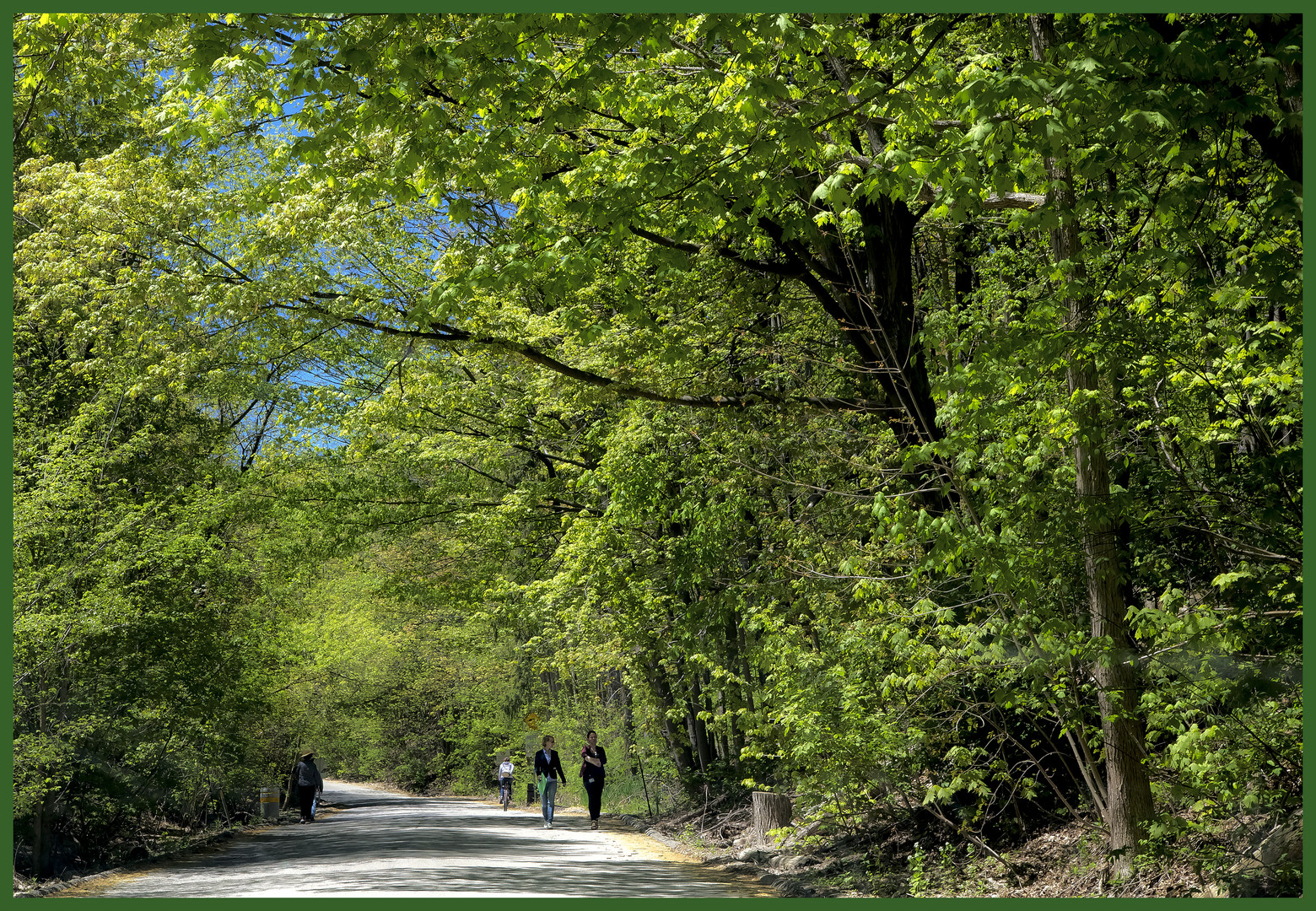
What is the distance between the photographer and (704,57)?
9.55 meters

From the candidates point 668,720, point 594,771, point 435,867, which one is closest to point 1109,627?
point 435,867

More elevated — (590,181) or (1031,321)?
(590,181)

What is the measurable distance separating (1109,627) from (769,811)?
631 cm

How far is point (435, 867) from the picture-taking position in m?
12.2

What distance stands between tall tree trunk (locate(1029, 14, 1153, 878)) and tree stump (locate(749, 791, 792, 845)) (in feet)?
17.7

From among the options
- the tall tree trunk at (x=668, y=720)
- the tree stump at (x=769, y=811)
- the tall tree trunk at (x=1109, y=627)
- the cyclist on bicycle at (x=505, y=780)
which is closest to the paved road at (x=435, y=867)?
the tree stump at (x=769, y=811)

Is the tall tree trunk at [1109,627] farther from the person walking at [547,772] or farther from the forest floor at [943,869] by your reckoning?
the person walking at [547,772]

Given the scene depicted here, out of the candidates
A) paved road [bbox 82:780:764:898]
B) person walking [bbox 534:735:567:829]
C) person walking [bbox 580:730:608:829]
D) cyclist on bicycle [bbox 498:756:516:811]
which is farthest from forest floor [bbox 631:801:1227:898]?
cyclist on bicycle [bbox 498:756:516:811]

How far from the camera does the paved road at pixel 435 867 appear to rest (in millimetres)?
10453

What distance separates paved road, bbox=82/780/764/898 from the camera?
34.3 feet

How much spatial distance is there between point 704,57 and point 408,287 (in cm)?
956

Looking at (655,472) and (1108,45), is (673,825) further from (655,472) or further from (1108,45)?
(1108,45)

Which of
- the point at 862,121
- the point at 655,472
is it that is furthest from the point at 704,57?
the point at 655,472

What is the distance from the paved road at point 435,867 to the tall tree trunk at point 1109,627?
12.3 ft
